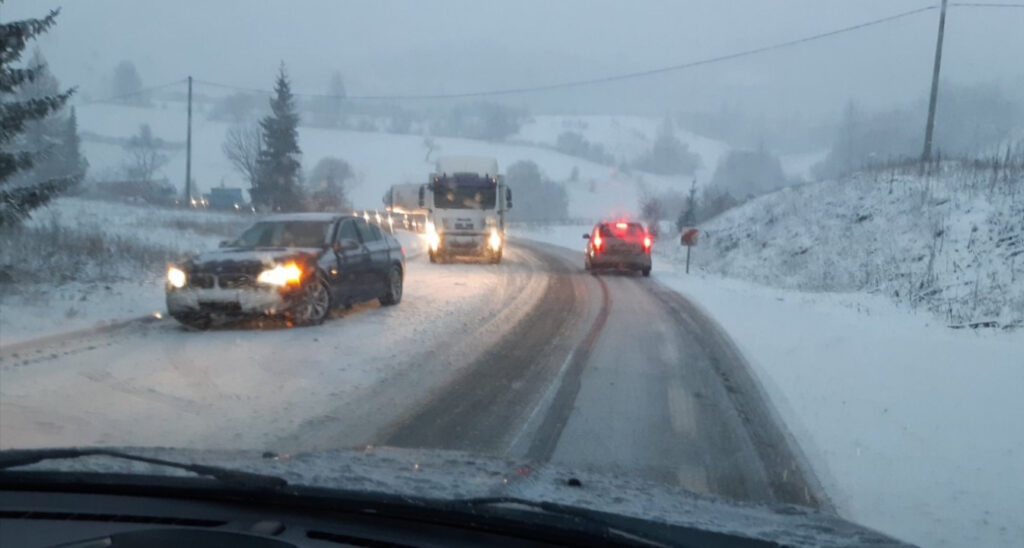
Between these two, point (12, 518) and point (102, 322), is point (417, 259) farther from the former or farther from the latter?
point (12, 518)

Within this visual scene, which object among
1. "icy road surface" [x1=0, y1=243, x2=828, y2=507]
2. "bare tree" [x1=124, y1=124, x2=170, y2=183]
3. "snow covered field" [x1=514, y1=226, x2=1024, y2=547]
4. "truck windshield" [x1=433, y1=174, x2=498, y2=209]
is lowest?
"icy road surface" [x1=0, y1=243, x2=828, y2=507]

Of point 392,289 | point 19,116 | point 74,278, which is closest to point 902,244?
point 392,289

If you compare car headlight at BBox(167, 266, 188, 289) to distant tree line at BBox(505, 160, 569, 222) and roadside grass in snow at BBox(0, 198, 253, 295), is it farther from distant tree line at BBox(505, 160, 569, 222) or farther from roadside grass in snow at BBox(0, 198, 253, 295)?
distant tree line at BBox(505, 160, 569, 222)

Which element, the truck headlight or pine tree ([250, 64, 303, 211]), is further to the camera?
pine tree ([250, 64, 303, 211])

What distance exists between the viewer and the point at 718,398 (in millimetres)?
8703

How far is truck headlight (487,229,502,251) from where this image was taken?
27719 millimetres

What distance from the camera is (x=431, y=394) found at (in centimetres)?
845

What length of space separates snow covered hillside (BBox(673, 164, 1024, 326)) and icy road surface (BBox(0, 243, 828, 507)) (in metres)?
6.61

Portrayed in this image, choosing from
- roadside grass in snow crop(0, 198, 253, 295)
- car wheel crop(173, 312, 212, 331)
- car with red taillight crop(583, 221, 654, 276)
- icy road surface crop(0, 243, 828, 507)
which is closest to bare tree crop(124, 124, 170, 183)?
roadside grass in snow crop(0, 198, 253, 295)

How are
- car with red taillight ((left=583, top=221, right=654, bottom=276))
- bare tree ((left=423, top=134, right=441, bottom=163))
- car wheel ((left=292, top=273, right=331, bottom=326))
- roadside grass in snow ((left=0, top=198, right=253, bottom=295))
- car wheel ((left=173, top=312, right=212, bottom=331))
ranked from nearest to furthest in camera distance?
car wheel ((left=173, top=312, right=212, bottom=331)) < car wheel ((left=292, top=273, right=331, bottom=326)) < roadside grass in snow ((left=0, top=198, right=253, bottom=295)) < car with red taillight ((left=583, top=221, right=654, bottom=276)) < bare tree ((left=423, top=134, right=441, bottom=163))

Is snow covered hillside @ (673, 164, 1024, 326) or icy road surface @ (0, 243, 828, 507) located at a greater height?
snow covered hillside @ (673, 164, 1024, 326)

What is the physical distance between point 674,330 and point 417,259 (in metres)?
16.9

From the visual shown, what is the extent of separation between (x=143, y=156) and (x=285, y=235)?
64746 mm

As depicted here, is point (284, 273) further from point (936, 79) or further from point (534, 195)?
point (534, 195)
